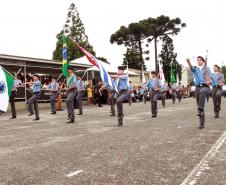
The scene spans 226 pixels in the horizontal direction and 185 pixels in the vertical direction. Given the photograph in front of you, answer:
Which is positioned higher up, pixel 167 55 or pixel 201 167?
pixel 167 55

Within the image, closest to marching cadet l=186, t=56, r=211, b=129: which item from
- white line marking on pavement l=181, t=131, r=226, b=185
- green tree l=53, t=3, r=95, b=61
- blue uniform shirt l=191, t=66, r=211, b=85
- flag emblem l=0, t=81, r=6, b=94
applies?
blue uniform shirt l=191, t=66, r=211, b=85

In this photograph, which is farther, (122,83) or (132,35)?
(132,35)

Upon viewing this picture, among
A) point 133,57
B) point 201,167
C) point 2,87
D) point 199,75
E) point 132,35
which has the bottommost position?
point 201,167

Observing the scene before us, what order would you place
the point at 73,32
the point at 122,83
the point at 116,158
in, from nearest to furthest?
the point at 116,158 → the point at 122,83 → the point at 73,32

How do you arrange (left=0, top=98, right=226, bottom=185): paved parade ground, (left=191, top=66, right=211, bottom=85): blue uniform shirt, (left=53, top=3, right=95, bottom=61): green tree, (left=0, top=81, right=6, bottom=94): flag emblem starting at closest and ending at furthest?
(left=0, top=98, right=226, bottom=185): paved parade ground
(left=0, top=81, right=6, bottom=94): flag emblem
(left=191, top=66, right=211, bottom=85): blue uniform shirt
(left=53, top=3, right=95, bottom=61): green tree

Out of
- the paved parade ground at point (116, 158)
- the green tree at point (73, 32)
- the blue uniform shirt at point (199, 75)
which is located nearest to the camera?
the paved parade ground at point (116, 158)

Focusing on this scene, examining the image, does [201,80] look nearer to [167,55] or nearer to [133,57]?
[133,57]

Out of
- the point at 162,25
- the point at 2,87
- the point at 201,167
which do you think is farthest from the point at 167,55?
the point at 201,167

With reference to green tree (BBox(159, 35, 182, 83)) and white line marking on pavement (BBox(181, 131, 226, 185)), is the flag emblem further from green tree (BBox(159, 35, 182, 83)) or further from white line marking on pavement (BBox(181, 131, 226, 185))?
green tree (BBox(159, 35, 182, 83))

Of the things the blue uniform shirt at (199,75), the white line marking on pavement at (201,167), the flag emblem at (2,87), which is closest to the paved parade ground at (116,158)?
the white line marking on pavement at (201,167)

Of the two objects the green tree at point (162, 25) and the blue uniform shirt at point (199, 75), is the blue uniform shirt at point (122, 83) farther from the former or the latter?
the green tree at point (162, 25)

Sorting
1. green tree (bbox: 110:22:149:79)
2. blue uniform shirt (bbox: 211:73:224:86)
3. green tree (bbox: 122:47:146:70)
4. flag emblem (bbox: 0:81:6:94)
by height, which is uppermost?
green tree (bbox: 110:22:149:79)

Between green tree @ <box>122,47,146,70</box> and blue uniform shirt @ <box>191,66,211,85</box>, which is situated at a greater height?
green tree @ <box>122,47,146,70</box>

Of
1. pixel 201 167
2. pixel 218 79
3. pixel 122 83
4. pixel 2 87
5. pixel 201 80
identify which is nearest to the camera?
pixel 201 167
